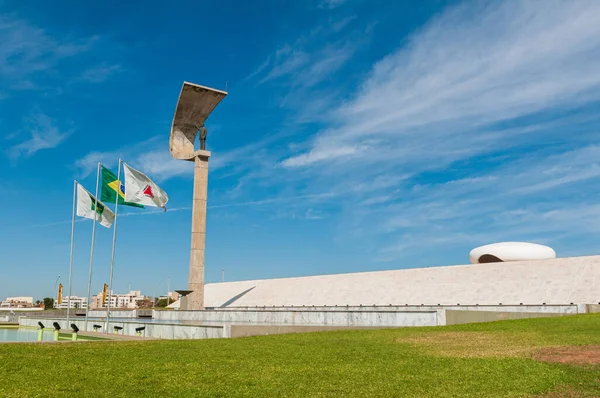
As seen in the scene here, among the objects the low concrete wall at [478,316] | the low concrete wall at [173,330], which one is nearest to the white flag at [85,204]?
the low concrete wall at [173,330]

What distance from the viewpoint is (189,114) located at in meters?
40.3

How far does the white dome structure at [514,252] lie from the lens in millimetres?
41812

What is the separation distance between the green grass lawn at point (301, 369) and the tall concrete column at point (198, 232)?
22850 mm

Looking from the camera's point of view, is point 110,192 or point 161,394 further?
point 110,192

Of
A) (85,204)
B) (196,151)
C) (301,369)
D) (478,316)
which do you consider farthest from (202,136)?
(301,369)

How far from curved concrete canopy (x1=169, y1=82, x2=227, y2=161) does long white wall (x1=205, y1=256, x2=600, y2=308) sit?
15.6m

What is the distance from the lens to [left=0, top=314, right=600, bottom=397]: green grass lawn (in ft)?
26.7

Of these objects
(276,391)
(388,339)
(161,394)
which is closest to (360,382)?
(276,391)

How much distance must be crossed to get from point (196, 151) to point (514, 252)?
26779mm

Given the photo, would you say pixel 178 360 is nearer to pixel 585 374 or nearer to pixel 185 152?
pixel 585 374

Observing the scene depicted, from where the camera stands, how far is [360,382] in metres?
8.84

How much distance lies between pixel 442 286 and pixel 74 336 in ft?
88.0

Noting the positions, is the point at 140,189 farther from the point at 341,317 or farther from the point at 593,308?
the point at 593,308

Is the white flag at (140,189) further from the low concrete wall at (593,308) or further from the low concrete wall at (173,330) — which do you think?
the low concrete wall at (593,308)
